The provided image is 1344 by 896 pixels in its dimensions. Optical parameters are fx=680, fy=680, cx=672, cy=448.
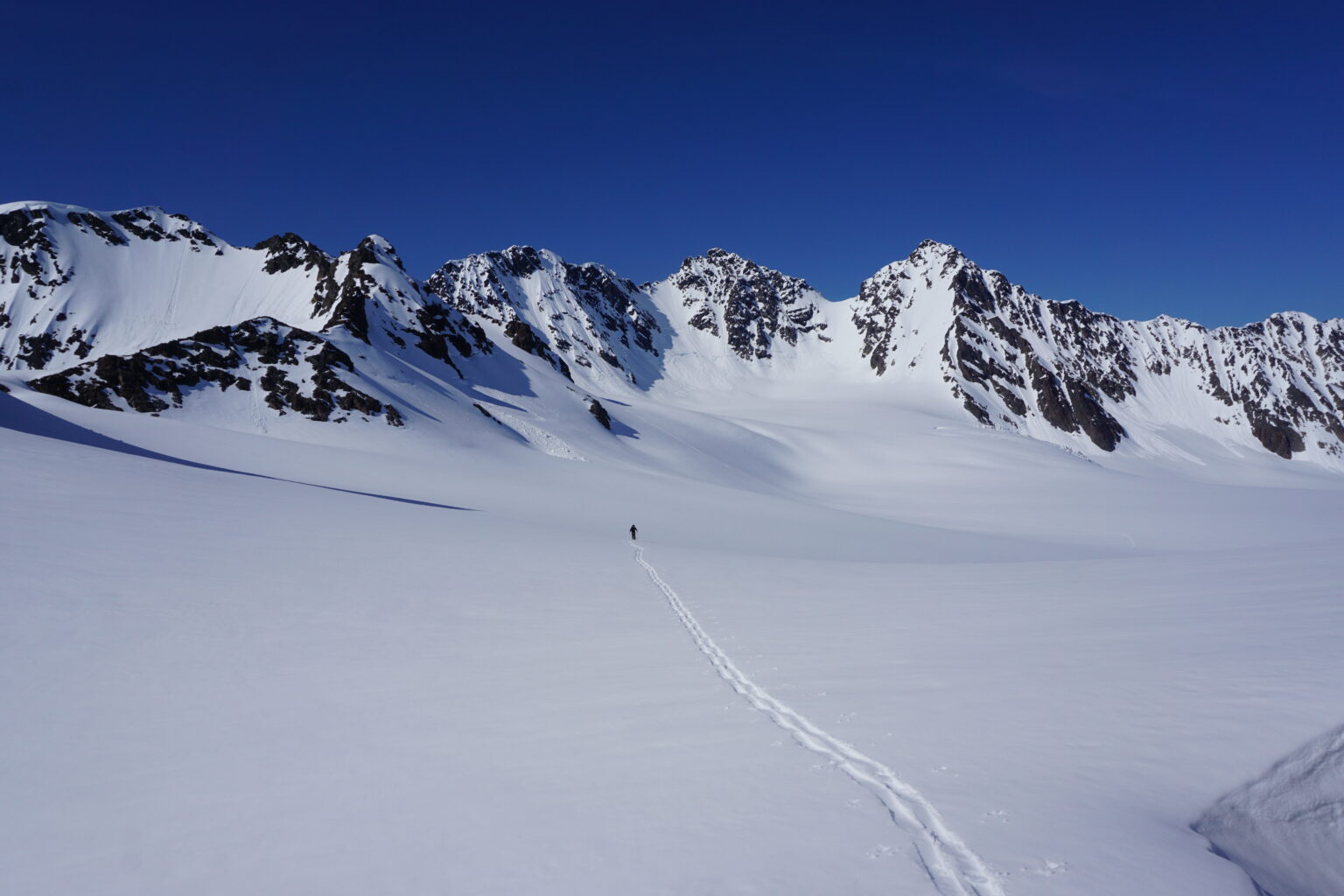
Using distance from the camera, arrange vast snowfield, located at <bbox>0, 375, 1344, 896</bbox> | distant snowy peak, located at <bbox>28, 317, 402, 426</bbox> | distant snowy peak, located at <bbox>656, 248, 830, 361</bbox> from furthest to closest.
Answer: distant snowy peak, located at <bbox>656, 248, 830, 361</bbox>, distant snowy peak, located at <bbox>28, 317, 402, 426</bbox>, vast snowfield, located at <bbox>0, 375, 1344, 896</bbox>

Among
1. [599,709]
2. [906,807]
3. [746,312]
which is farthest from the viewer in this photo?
[746,312]

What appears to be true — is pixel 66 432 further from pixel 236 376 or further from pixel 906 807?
pixel 906 807

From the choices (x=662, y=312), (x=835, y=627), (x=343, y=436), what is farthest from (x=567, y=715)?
(x=662, y=312)

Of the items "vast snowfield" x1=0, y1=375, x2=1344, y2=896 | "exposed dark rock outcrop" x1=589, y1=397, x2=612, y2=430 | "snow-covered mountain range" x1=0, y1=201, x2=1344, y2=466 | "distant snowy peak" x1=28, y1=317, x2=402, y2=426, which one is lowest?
"vast snowfield" x1=0, y1=375, x2=1344, y2=896

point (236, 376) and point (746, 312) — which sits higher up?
point (746, 312)

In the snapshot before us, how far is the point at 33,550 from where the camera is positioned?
478 inches

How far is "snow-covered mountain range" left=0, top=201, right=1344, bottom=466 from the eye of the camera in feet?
188

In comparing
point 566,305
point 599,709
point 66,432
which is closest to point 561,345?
point 566,305

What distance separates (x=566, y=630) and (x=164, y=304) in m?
119

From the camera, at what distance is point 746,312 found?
187m

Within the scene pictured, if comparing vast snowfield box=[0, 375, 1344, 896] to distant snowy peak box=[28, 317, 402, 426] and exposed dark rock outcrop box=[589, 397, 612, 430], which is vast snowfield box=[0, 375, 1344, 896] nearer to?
distant snowy peak box=[28, 317, 402, 426]

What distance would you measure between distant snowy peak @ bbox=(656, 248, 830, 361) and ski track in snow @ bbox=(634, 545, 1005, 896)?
17039 cm

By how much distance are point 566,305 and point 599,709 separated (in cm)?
15965

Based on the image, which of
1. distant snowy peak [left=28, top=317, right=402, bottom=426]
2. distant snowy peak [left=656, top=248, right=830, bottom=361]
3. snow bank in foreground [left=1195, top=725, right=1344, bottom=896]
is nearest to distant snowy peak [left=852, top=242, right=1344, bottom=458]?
distant snowy peak [left=656, top=248, right=830, bottom=361]
